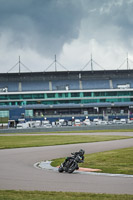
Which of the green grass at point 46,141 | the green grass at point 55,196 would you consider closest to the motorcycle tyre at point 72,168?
the green grass at point 55,196

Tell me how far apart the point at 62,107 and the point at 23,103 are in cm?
1342

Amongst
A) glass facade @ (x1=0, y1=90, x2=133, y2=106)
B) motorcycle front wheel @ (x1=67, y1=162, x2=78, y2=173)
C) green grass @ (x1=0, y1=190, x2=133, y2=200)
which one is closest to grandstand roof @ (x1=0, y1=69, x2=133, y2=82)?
glass facade @ (x1=0, y1=90, x2=133, y2=106)

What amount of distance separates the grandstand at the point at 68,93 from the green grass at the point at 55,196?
345 feet

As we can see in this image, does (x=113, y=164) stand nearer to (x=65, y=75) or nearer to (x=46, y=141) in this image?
(x=46, y=141)

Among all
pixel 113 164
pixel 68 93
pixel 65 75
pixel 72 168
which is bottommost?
pixel 113 164

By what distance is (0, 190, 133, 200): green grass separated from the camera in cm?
1074

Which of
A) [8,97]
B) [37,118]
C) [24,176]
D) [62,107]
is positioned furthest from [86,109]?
[24,176]

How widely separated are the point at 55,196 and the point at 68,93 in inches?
4334

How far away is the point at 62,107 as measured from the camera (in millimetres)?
119750

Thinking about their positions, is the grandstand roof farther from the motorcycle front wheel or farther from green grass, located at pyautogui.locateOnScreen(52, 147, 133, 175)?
the motorcycle front wheel

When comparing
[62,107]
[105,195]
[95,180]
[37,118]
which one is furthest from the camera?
[62,107]

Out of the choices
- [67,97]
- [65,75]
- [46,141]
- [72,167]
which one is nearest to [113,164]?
[72,167]

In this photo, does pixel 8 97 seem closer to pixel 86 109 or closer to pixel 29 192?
pixel 86 109

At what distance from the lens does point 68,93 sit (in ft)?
397
